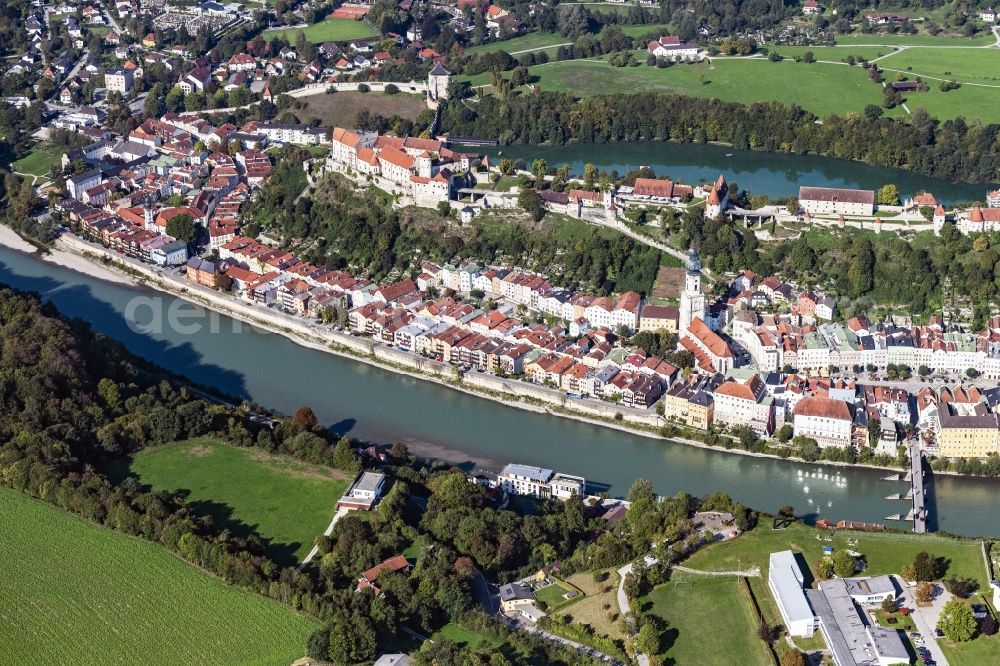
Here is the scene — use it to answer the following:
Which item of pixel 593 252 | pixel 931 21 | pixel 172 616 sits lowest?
pixel 172 616

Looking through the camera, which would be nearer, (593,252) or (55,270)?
(593,252)

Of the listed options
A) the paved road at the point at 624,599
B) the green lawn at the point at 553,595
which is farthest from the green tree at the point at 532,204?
the green lawn at the point at 553,595

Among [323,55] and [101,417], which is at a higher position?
[323,55]

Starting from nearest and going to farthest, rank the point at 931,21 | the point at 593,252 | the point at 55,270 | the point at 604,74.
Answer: the point at 593,252
the point at 55,270
the point at 604,74
the point at 931,21

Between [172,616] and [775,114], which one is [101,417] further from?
[775,114]

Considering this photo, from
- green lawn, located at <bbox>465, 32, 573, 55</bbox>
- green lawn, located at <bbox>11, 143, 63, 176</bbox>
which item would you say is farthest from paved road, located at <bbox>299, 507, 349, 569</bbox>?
green lawn, located at <bbox>465, 32, 573, 55</bbox>

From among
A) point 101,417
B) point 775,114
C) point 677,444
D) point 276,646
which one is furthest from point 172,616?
point 775,114
